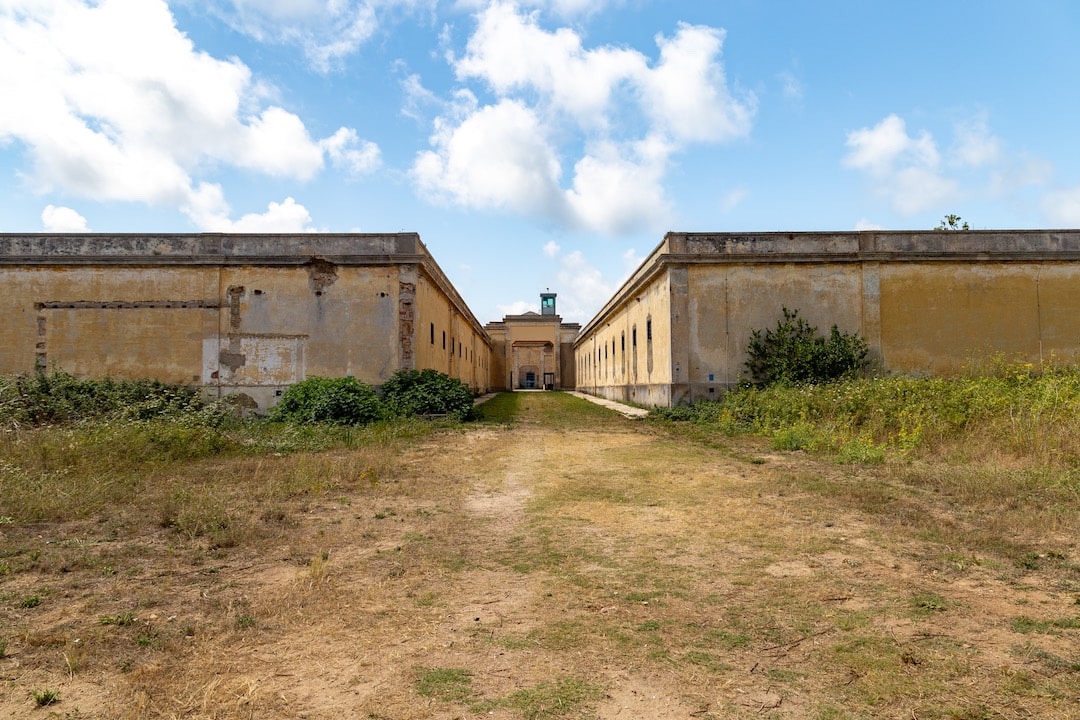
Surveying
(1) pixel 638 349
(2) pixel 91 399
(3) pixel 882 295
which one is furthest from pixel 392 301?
(3) pixel 882 295

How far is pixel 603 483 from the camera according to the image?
6609 mm

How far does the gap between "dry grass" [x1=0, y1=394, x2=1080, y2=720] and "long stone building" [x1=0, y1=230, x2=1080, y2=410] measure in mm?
8681

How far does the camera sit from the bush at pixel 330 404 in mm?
12195

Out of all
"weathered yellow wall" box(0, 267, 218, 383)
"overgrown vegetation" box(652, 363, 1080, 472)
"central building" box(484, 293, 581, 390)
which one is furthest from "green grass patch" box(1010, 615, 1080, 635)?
"central building" box(484, 293, 581, 390)

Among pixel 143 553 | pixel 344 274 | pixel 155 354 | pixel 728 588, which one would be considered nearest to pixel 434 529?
pixel 143 553

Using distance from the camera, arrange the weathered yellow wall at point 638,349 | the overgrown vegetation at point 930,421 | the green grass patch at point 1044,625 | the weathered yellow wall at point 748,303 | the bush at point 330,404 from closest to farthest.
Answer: the green grass patch at point 1044,625 < the overgrown vegetation at point 930,421 < the bush at point 330,404 < the weathered yellow wall at point 748,303 < the weathered yellow wall at point 638,349

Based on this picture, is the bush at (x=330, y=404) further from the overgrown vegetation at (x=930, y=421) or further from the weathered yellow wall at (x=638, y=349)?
the weathered yellow wall at (x=638, y=349)

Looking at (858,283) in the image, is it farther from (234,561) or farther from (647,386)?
(234,561)

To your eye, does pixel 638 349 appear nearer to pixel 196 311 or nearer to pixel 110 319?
pixel 196 311

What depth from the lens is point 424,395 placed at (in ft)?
46.3

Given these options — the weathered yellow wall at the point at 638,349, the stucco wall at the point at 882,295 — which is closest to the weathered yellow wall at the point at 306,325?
the weathered yellow wall at the point at 638,349

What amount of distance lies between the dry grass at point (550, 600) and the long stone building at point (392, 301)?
868cm

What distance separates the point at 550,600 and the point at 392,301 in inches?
494

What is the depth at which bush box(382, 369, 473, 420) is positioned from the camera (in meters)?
13.9
